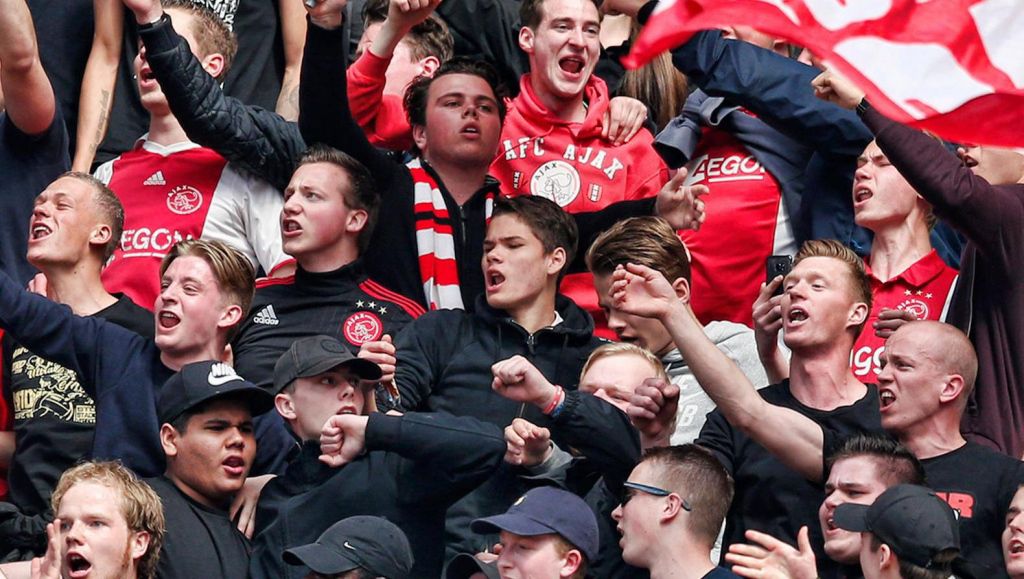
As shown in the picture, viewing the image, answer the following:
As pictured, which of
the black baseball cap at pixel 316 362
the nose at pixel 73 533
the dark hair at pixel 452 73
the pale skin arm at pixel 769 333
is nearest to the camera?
the nose at pixel 73 533

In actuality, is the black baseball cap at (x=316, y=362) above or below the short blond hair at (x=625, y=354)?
below

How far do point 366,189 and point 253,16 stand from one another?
6.10 feet

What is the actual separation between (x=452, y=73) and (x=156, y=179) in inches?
53.1

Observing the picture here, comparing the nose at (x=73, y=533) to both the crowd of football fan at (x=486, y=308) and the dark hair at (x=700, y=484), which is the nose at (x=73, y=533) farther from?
the dark hair at (x=700, y=484)

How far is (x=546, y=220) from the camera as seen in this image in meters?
8.80

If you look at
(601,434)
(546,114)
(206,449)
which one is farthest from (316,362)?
(546,114)

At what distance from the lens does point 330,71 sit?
8.83 m

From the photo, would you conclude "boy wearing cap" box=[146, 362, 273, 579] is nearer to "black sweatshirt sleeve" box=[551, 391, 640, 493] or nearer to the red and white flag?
"black sweatshirt sleeve" box=[551, 391, 640, 493]

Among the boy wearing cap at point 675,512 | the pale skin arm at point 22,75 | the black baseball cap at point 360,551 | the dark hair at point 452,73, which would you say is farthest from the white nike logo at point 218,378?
the dark hair at point 452,73

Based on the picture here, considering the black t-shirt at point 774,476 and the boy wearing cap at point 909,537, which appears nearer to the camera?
the boy wearing cap at point 909,537

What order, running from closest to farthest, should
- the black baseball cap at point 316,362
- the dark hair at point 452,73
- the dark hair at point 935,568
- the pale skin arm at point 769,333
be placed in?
the dark hair at point 935,568 < the black baseball cap at point 316,362 < the pale skin arm at point 769,333 < the dark hair at point 452,73

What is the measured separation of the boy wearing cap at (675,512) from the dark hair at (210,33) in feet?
10.8

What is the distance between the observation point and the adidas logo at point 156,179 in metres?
9.50

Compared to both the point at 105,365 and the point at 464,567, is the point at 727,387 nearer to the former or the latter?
the point at 464,567
